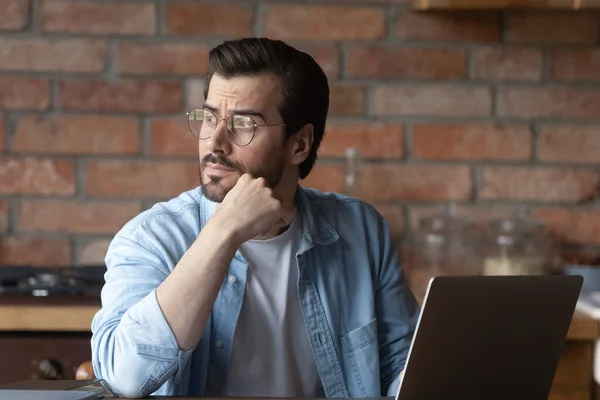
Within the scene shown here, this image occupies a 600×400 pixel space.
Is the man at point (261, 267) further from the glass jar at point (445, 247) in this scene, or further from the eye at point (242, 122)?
the glass jar at point (445, 247)

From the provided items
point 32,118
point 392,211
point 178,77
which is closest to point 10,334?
point 32,118

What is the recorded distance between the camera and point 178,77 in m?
2.53

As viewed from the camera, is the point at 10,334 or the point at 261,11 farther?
the point at 261,11

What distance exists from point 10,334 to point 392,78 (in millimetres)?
1124

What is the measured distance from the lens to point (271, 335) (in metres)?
1.73

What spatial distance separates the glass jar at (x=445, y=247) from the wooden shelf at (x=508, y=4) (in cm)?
51

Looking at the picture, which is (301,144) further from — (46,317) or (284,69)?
(46,317)

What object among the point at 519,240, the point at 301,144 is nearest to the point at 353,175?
the point at 519,240

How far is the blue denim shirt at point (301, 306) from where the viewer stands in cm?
148

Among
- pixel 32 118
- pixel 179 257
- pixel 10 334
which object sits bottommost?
pixel 10 334

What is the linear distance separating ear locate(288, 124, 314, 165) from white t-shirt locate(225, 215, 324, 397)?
162mm

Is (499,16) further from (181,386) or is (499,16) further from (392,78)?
(181,386)

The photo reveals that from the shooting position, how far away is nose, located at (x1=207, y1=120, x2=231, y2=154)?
5.52 ft

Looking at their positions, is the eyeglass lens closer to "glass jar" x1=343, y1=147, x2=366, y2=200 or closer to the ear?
the ear
